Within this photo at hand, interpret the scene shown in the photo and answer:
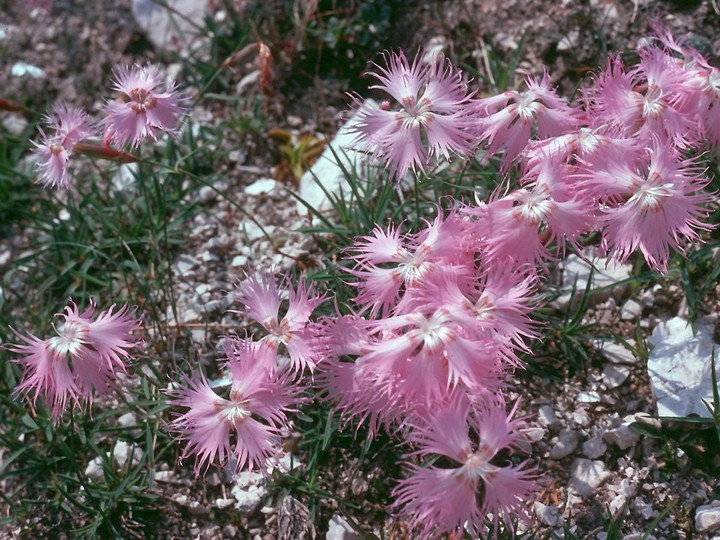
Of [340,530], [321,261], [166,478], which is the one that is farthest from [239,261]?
[340,530]

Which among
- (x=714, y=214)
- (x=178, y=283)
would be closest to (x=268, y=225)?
(x=178, y=283)

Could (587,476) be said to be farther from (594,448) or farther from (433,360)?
(433,360)

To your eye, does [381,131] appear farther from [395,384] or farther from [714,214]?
[714,214]

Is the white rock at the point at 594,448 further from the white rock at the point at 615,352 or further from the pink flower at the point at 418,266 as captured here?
the pink flower at the point at 418,266

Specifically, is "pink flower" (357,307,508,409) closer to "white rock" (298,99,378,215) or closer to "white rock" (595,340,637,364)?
"white rock" (595,340,637,364)

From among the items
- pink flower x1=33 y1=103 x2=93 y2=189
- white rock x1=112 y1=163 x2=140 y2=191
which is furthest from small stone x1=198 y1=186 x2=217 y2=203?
pink flower x1=33 y1=103 x2=93 y2=189

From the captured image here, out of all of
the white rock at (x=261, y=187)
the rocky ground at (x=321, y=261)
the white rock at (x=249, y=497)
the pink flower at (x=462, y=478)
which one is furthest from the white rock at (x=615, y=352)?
the white rock at (x=261, y=187)
